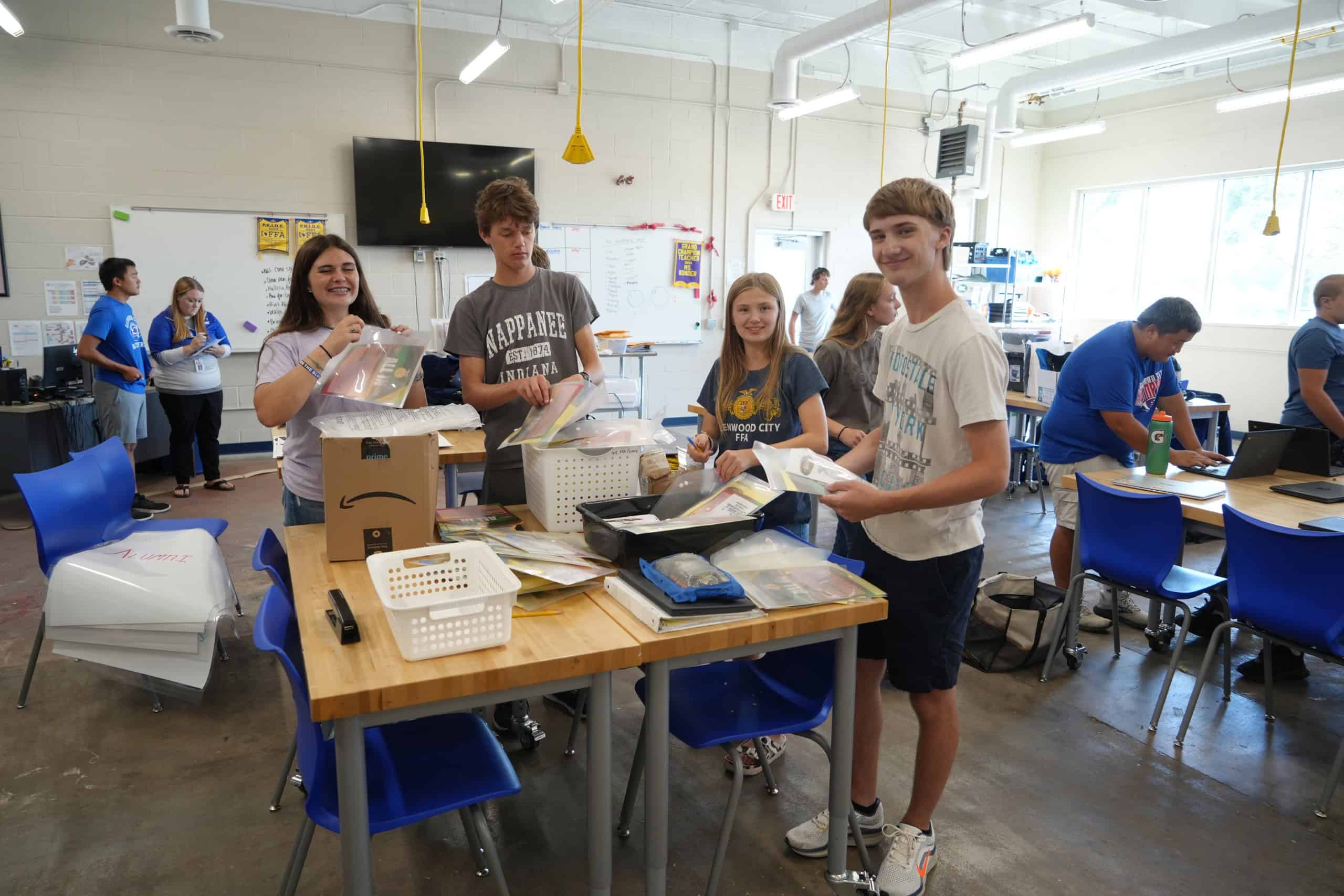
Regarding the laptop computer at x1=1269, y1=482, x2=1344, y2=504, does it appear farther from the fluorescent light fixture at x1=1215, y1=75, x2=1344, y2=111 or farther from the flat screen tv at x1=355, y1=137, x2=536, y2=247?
the flat screen tv at x1=355, y1=137, x2=536, y2=247

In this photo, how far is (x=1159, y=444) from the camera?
3105 mm

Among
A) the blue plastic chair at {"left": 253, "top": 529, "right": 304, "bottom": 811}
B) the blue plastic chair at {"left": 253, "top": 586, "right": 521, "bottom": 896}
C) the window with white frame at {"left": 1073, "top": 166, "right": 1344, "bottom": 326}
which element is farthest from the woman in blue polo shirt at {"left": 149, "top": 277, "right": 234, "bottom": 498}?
the window with white frame at {"left": 1073, "top": 166, "right": 1344, "bottom": 326}

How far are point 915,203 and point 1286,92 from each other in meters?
5.96

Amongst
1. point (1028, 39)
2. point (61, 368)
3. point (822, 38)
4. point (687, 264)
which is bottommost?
point (61, 368)

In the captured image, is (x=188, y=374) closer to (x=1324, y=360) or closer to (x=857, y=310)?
(x=857, y=310)

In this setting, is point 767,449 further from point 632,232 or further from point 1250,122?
point 1250,122

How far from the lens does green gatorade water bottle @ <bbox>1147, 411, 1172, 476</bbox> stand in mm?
3086

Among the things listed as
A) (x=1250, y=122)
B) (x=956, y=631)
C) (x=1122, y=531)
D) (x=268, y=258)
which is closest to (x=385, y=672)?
(x=956, y=631)

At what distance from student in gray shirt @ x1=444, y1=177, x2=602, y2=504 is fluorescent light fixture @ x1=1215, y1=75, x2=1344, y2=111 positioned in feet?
19.7

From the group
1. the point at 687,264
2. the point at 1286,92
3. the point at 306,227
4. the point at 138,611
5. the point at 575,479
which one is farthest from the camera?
the point at 687,264

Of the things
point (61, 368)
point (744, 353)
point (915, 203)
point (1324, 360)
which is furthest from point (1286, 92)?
point (61, 368)

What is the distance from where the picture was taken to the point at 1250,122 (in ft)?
26.5

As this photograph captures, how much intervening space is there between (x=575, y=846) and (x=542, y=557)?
859 millimetres

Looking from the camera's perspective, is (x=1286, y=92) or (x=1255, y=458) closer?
(x=1255, y=458)
